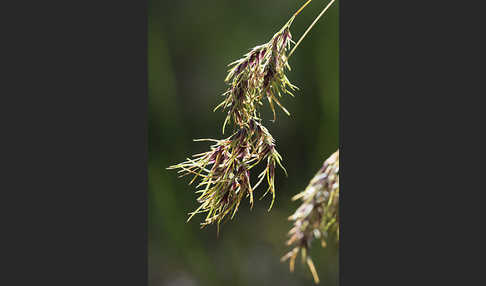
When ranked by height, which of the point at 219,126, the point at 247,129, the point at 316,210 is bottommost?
the point at 316,210

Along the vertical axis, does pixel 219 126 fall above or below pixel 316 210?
above

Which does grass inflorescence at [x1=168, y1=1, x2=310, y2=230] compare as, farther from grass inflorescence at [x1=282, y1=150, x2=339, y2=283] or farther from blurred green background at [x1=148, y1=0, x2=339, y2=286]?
blurred green background at [x1=148, y1=0, x2=339, y2=286]

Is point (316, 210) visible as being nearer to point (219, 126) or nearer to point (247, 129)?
point (247, 129)

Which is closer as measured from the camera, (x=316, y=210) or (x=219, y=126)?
(x=316, y=210)

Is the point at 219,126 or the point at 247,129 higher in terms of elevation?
the point at 219,126

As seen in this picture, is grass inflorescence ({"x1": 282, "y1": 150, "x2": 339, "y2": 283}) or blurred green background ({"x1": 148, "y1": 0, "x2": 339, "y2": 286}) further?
blurred green background ({"x1": 148, "y1": 0, "x2": 339, "y2": 286})

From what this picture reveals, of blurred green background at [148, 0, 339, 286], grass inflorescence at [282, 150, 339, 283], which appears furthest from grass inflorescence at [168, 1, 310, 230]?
blurred green background at [148, 0, 339, 286]

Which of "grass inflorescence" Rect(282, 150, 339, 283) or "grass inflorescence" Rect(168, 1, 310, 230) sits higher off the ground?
"grass inflorescence" Rect(168, 1, 310, 230)

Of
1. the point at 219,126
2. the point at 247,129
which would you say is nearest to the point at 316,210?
the point at 247,129
